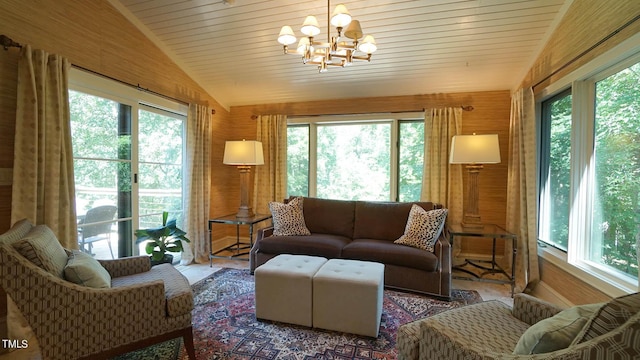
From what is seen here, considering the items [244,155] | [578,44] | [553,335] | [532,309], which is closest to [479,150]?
[578,44]

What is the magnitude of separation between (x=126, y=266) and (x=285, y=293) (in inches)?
48.6

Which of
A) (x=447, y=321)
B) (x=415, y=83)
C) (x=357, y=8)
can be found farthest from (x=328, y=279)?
(x=415, y=83)

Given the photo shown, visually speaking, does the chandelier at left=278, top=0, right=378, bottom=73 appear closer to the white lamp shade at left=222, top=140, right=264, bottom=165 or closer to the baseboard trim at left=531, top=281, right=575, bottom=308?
the white lamp shade at left=222, top=140, right=264, bottom=165

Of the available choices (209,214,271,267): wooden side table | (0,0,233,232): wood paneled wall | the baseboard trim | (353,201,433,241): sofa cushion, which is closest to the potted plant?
(209,214,271,267): wooden side table

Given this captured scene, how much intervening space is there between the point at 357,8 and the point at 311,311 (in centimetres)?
275

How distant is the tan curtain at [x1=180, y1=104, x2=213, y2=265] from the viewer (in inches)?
150

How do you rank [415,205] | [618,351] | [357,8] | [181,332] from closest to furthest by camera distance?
[618,351] → [181,332] → [357,8] → [415,205]

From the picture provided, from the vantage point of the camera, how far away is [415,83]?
12.4 feet

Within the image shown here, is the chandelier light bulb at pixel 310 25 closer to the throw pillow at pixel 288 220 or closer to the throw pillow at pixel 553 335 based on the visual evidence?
the throw pillow at pixel 553 335

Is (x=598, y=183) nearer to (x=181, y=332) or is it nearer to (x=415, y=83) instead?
(x=415, y=83)

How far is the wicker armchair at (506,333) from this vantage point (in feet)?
2.53

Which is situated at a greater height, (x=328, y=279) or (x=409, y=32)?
(x=409, y=32)

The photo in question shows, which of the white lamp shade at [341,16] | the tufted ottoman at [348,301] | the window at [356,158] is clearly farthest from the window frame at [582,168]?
the white lamp shade at [341,16]

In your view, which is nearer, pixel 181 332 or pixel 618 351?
pixel 618 351
